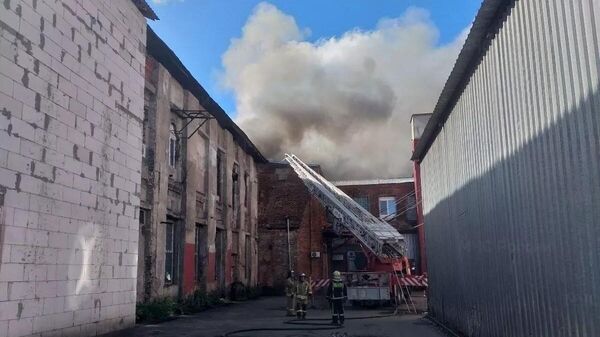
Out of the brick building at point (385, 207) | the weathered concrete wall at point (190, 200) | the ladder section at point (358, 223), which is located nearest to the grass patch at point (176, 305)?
the weathered concrete wall at point (190, 200)

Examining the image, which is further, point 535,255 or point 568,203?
point 535,255

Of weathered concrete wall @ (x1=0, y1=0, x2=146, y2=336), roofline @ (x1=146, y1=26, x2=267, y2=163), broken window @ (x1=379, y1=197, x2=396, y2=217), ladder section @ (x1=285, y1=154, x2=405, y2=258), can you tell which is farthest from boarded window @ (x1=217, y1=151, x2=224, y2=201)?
broken window @ (x1=379, y1=197, x2=396, y2=217)

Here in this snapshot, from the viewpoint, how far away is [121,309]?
11.0 metres

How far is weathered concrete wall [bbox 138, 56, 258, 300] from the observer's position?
14414mm

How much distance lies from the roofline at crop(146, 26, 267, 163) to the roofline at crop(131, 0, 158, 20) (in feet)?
2.05

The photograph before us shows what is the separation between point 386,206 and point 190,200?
20219 mm

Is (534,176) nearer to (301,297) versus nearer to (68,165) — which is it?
(68,165)

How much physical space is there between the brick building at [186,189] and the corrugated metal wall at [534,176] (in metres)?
8.42

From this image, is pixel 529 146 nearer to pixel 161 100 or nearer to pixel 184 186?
pixel 161 100

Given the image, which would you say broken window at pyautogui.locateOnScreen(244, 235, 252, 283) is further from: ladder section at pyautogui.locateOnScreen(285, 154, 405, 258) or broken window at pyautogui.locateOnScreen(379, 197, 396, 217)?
broken window at pyautogui.locateOnScreen(379, 197, 396, 217)

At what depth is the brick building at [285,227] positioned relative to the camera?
2712 cm

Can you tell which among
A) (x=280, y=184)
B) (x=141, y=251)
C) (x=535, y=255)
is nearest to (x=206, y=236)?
A: (x=141, y=251)

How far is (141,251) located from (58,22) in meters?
6.82

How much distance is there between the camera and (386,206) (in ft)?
115
